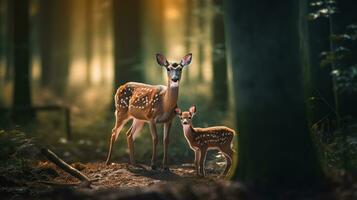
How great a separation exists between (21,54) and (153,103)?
10.9 m

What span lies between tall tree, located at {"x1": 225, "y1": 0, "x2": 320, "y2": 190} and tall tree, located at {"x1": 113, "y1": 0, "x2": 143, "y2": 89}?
12.7 metres

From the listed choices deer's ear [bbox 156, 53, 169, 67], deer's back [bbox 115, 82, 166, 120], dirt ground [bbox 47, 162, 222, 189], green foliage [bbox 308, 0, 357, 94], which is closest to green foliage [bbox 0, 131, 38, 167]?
dirt ground [bbox 47, 162, 222, 189]

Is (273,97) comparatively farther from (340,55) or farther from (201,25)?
(201,25)

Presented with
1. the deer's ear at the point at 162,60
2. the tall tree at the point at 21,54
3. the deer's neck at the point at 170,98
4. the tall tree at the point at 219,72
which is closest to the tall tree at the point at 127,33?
the tall tree at the point at 219,72

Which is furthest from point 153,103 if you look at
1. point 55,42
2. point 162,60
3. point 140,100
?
point 55,42

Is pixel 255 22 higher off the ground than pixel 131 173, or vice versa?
pixel 255 22

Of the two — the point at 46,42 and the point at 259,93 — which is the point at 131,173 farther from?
the point at 46,42

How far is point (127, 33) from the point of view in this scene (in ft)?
69.3

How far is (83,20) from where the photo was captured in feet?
163

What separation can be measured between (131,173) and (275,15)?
4095 millimetres

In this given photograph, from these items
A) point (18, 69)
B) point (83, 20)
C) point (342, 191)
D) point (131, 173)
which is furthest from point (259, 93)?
point (83, 20)

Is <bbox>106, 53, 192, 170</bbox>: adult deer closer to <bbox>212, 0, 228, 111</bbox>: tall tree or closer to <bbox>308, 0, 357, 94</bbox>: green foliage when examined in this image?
<bbox>308, 0, 357, 94</bbox>: green foliage

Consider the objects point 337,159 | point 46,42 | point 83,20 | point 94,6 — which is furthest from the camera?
point 83,20

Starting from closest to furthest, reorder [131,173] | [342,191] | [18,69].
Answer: [342,191]
[131,173]
[18,69]
